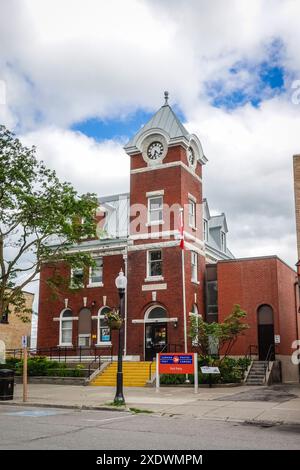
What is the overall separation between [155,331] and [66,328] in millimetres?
6894

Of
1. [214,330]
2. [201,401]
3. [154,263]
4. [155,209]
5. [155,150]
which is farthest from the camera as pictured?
[155,150]

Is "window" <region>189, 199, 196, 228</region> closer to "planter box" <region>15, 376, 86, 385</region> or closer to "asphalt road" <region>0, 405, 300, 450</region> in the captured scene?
"planter box" <region>15, 376, 86, 385</region>

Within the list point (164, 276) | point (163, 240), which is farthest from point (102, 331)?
point (163, 240)

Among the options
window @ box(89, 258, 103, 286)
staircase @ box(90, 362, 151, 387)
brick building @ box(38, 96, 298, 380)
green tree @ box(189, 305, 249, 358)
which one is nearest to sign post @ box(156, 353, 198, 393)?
green tree @ box(189, 305, 249, 358)

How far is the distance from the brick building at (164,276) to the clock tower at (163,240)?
2.3 inches

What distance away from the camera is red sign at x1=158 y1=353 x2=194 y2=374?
2297 cm

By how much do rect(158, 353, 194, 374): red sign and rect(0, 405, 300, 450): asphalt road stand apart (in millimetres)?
7808

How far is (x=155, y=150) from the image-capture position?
34531mm

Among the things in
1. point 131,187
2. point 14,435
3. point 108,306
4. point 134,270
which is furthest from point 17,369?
point 14,435

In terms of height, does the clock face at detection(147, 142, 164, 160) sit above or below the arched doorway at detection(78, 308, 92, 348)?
above

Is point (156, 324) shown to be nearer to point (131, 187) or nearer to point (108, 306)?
point (108, 306)

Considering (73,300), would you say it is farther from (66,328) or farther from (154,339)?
(154,339)

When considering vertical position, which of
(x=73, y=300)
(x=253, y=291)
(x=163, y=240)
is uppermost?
(x=163, y=240)

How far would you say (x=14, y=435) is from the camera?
424 inches
